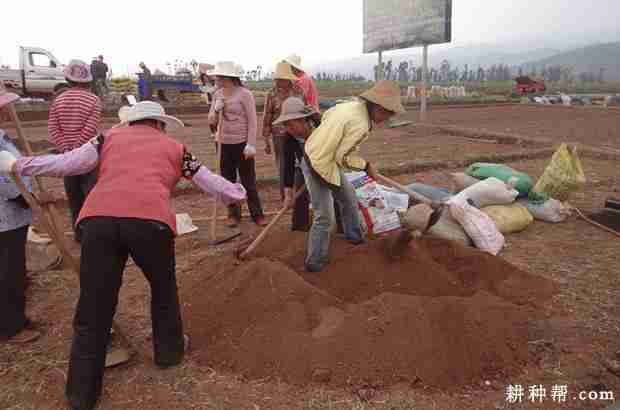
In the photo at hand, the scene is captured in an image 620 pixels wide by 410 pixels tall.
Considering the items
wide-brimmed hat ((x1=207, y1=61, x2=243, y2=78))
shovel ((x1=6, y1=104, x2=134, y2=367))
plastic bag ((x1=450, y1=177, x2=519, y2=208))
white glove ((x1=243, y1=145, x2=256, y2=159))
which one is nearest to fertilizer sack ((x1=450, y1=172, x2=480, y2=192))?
plastic bag ((x1=450, y1=177, x2=519, y2=208))

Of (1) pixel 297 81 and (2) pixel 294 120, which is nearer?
(2) pixel 294 120

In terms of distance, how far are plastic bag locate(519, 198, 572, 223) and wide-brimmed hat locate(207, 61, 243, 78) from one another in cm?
298

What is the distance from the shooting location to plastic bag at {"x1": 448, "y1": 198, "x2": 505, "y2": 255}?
387 cm

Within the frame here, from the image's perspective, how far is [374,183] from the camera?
4.04 metres

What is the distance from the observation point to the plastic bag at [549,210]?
4664 millimetres

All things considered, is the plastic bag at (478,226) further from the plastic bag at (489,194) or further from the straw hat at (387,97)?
the straw hat at (387,97)

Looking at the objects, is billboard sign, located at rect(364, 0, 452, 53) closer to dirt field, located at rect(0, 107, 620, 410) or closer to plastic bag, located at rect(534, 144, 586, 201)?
plastic bag, located at rect(534, 144, 586, 201)

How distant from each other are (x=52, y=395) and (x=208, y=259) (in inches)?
64.8

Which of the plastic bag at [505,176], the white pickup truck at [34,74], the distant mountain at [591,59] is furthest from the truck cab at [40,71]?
the distant mountain at [591,59]

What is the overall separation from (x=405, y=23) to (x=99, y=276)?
14.0 metres

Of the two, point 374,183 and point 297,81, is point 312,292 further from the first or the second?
point 297,81

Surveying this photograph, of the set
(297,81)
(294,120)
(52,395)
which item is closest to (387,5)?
(297,81)

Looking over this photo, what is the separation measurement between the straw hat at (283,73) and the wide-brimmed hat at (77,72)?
A: 1542mm

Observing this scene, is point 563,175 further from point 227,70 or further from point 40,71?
point 40,71
